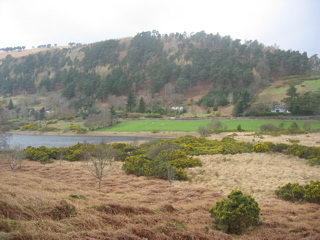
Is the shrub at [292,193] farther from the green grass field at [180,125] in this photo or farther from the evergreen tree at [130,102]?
the evergreen tree at [130,102]

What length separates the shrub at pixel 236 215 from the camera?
22.0ft

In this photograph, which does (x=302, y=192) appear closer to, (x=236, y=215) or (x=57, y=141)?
(x=236, y=215)

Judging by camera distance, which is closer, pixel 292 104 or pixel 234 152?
pixel 234 152

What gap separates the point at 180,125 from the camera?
174 ft

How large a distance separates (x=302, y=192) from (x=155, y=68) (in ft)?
332

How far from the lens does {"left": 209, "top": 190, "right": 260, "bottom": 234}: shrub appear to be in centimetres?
671

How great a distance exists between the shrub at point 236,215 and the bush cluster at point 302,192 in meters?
4.38

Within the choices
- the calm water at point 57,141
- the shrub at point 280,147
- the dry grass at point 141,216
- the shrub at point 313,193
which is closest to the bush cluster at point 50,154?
the calm water at point 57,141

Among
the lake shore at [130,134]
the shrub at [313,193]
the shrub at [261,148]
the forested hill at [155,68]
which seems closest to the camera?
the shrub at [313,193]

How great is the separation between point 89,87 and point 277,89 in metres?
70.7

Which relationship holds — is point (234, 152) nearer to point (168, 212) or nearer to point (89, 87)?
point (168, 212)

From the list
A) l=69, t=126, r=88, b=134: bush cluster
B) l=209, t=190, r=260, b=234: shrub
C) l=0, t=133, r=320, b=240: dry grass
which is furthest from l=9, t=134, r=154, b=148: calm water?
l=209, t=190, r=260, b=234: shrub

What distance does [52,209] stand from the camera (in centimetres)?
567

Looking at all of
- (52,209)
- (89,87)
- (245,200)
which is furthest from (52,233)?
(89,87)
